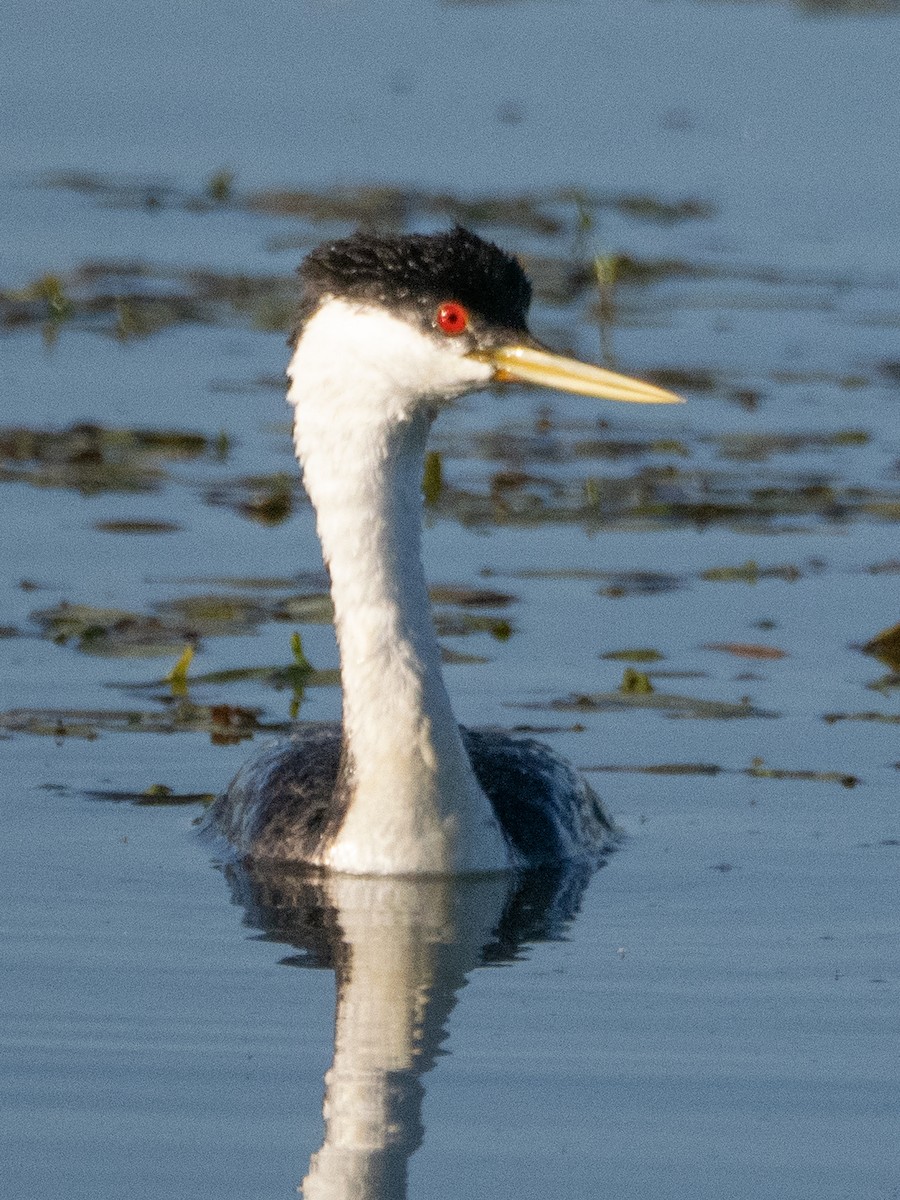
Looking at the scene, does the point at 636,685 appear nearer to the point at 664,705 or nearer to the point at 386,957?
the point at 664,705

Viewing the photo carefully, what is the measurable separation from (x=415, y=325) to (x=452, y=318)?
3.8 inches

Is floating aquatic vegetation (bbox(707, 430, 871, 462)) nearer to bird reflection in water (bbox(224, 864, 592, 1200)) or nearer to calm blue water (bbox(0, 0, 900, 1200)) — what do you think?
calm blue water (bbox(0, 0, 900, 1200))

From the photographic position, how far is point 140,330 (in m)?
14.5

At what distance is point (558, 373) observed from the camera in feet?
24.5

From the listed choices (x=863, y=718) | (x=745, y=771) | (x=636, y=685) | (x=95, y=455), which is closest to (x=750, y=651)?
(x=636, y=685)

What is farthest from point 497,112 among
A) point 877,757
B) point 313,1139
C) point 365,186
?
point 313,1139

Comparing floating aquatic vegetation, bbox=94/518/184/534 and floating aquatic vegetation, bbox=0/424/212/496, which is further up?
floating aquatic vegetation, bbox=0/424/212/496

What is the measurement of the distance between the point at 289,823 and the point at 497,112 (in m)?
13.4

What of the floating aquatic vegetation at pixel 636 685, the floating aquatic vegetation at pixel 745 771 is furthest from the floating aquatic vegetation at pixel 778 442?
the floating aquatic vegetation at pixel 745 771

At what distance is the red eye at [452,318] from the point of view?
287 inches

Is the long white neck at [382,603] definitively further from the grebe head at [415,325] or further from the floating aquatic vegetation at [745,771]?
the floating aquatic vegetation at [745,771]

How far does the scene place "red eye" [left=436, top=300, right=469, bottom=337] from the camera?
7.29 metres

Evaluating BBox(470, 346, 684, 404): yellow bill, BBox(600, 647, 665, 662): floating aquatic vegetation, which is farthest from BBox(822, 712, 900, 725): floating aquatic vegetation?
BBox(470, 346, 684, 404): yellow bill

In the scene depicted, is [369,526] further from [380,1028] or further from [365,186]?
[365,186]
